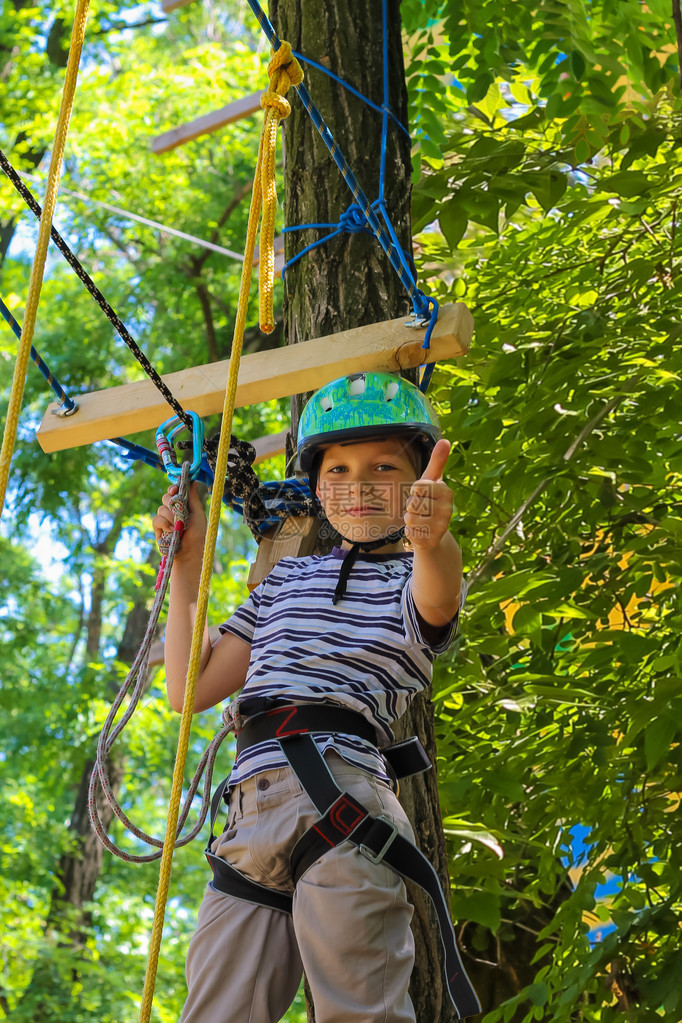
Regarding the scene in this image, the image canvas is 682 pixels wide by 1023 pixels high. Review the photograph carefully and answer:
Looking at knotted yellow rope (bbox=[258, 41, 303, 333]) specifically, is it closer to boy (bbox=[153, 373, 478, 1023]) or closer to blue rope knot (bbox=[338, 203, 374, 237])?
boy (bbox=[153, 373, 478, 1023])

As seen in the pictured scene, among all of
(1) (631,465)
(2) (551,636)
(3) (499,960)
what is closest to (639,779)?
(2) (551,636)

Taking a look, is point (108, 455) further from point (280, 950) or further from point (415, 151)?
point (280, 950)

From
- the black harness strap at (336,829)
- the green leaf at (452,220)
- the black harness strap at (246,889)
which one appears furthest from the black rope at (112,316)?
the green leaf at (452,220)

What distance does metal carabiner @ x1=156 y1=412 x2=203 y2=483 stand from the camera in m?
2.13

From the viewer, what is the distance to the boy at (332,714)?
1.68 metres

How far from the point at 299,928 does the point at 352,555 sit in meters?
A: 0.70

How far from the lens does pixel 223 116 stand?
21.9 ft

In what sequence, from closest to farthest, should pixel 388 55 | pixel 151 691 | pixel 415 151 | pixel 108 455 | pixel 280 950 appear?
pixel 280 950 < pixel 388 55 < pixel 415 151 < pixel 108 455 < pixel 151 691

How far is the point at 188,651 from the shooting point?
6.77 feet

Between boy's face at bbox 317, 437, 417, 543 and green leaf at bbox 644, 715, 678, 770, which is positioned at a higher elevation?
boy's face at bbox 317, 437, 417, 543

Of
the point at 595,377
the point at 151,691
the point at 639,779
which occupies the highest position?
the point at 151,691

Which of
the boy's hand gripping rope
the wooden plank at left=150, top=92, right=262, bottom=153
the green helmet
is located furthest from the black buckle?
the wooden plank at left=150, top=92, right=262, bottom=153

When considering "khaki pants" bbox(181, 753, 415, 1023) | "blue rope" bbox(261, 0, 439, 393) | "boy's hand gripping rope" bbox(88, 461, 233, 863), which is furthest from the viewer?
"blue rope" bbox(261, 0, 439, 393)

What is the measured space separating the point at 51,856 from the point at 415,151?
8899 millimetres
